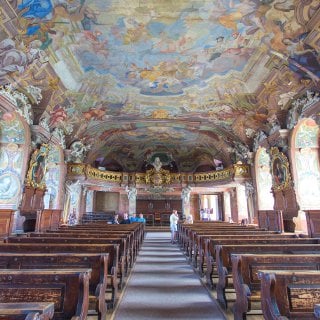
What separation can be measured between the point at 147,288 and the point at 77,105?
1019cm

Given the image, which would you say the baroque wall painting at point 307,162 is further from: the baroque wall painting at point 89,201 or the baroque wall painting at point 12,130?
the baroque wall painting at point 89,201

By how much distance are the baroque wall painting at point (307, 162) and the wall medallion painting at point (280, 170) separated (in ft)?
1.35

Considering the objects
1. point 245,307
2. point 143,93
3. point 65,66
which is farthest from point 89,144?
point 245,307

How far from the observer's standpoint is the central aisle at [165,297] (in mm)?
3422

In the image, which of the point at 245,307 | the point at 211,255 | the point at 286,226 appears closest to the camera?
the point at 245,307

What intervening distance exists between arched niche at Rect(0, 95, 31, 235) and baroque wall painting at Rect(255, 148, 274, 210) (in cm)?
1259

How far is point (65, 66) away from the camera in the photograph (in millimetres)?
9609

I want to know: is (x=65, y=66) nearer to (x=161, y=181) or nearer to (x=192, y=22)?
(x=192, y=22)

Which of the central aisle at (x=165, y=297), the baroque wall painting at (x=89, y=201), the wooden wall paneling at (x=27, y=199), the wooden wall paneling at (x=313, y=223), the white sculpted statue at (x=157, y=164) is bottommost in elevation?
the central aisle at (x=165, y=297)

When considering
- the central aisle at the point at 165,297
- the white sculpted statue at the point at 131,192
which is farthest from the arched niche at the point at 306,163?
the white sculpted statue at the point at 131,192

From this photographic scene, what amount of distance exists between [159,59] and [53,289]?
9232mm

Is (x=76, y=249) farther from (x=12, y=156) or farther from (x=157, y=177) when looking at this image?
(x=157, y=177)

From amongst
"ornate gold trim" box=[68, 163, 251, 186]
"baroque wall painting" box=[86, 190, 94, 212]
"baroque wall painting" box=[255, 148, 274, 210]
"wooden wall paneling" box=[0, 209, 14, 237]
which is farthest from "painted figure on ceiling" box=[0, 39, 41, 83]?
"baroque wall painting" box=[86, 190, 94, 212]

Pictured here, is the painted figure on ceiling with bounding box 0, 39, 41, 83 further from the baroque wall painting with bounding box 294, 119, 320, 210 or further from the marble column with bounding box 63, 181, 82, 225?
the baroque wall painting with bounding box 294, 119, 320, 210
